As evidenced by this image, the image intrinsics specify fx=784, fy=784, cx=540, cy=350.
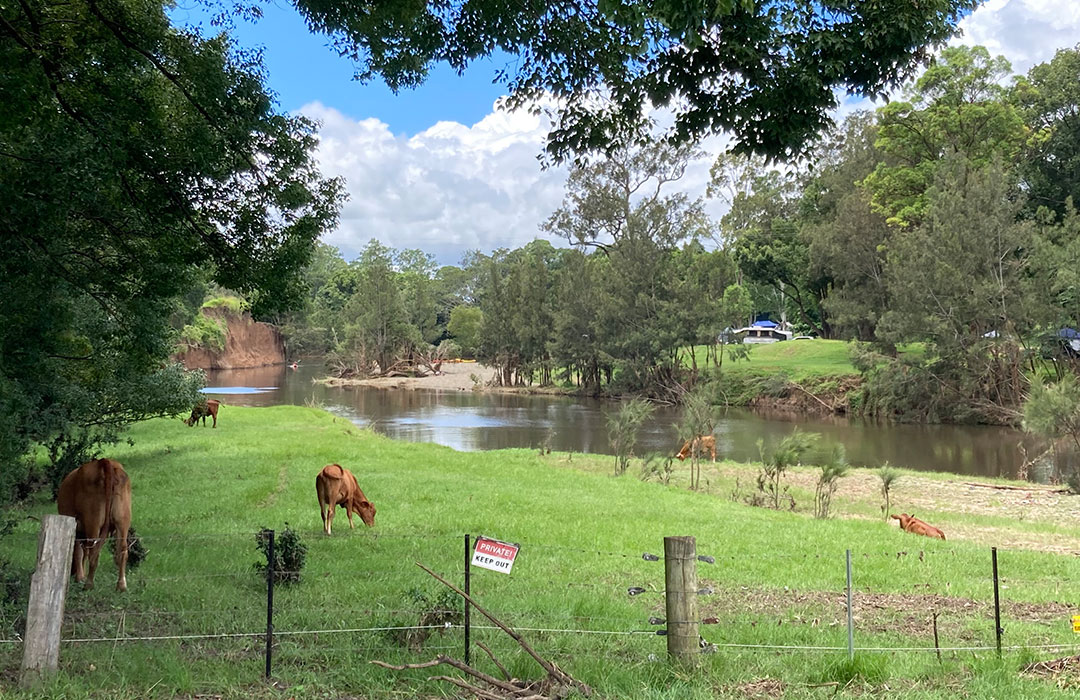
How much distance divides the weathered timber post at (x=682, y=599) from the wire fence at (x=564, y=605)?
41mm

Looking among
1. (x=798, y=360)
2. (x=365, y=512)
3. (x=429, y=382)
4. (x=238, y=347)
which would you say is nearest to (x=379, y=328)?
(x=429, y=382)

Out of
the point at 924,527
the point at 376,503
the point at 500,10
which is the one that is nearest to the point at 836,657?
the point at 500,10

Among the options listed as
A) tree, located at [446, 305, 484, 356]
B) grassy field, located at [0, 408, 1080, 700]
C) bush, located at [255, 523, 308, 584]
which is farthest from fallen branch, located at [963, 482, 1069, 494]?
tree, located at [446, 305, 484, 356]

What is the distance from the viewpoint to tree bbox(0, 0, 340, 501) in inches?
246

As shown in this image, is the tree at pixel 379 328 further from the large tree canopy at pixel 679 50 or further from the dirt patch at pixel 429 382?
the large tree canopy at pixel 679 50

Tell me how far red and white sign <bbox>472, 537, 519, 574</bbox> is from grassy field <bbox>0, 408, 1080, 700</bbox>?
2.21 ft

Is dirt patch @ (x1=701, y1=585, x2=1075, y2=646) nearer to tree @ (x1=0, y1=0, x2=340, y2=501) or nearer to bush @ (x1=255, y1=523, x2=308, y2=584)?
bush @ (x1=255, y1=523, x2=308, y2=584)

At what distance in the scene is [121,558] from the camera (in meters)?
7.24

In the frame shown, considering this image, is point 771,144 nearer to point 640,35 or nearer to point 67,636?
point 640,35

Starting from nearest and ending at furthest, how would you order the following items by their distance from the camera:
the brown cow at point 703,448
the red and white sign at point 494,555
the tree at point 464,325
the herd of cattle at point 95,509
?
the red and white sign at point 494,555 < the herd of cattle at point 95,509 < the brown cow at point 703,448 < the tree at point 464,325

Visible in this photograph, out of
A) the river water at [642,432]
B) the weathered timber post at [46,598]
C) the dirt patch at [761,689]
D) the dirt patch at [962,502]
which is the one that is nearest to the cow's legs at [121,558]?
the weathered timber post at [46,598]

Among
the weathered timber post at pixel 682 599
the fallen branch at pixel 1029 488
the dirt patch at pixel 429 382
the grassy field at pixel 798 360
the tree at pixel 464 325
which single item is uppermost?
the tree at pixel 464 325

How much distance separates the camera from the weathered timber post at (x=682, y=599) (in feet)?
16.0

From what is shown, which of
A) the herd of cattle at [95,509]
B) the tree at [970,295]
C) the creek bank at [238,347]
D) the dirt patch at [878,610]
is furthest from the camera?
the creek bank at [238,347]
